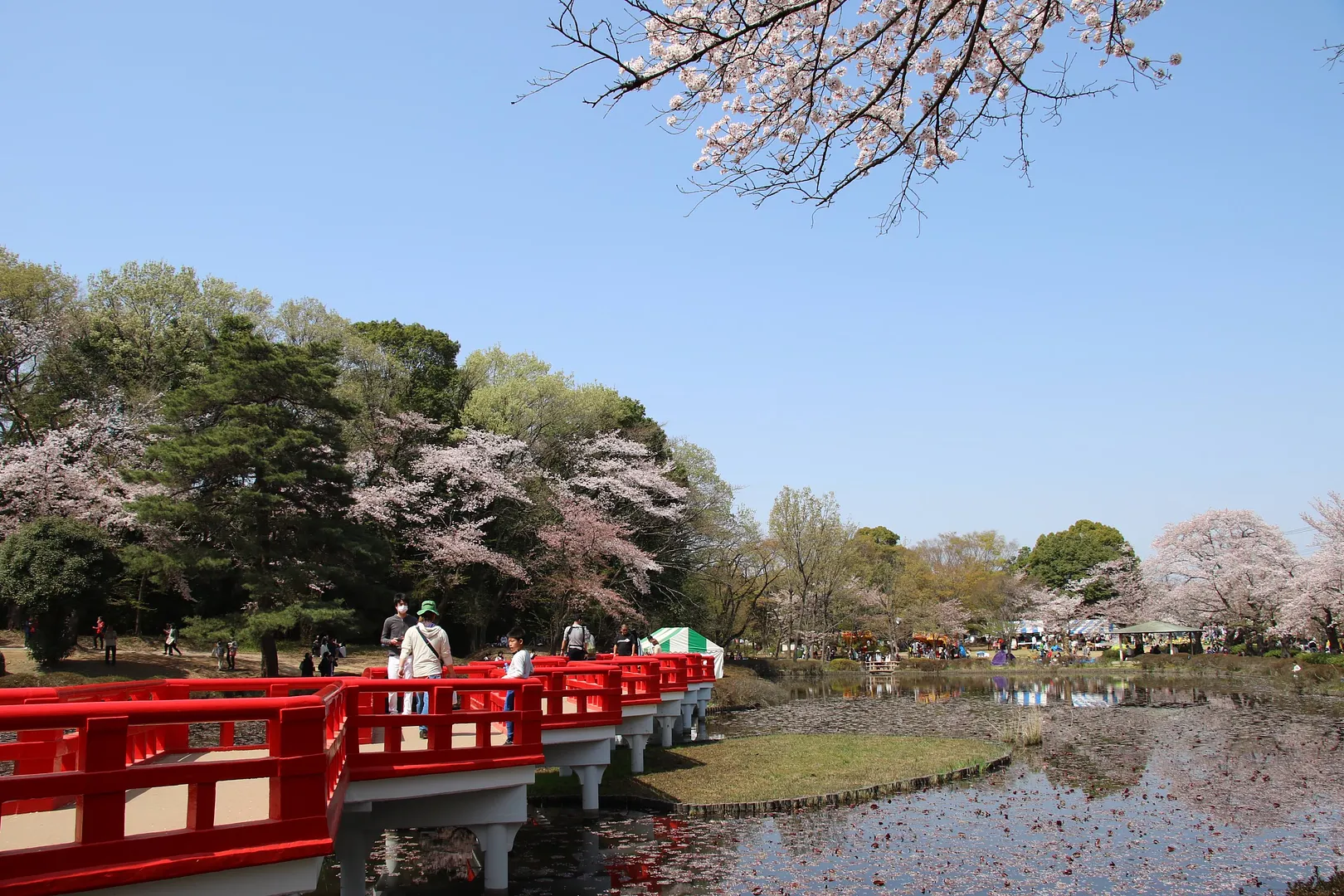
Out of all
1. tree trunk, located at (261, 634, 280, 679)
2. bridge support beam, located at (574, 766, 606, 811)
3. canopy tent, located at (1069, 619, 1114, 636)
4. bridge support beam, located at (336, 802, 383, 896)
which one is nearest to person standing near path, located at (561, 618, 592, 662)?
bridge support beam, located at (574, 766, 606, 811)

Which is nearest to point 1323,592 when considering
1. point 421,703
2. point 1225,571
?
point 1225,571

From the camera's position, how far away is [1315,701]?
103 ft

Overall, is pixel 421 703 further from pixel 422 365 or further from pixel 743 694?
pixel 422 365

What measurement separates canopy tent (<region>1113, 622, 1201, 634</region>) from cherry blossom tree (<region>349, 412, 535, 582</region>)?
38.1 meters

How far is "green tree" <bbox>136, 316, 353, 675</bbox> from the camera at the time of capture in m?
24.3

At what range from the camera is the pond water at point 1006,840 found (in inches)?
402

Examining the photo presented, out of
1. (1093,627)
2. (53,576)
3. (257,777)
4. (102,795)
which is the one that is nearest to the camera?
(102,795)

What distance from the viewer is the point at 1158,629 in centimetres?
5247

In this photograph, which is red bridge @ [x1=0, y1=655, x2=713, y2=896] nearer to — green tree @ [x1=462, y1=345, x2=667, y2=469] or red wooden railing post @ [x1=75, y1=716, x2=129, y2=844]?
red wooden railing post @ [x1=75, y1=716, x2=129, y2=844]

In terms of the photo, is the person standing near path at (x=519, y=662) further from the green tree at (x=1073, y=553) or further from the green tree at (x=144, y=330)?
the green tree at (x=1073, y=553)

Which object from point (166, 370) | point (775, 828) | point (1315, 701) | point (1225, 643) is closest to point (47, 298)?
point (166, 370)

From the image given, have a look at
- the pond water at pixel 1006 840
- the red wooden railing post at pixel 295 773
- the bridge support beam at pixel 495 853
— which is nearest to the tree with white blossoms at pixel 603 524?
the pond water at pixel 1006 840

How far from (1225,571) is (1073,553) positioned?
92.4 ft

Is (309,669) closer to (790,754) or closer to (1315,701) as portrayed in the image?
(790,754)
